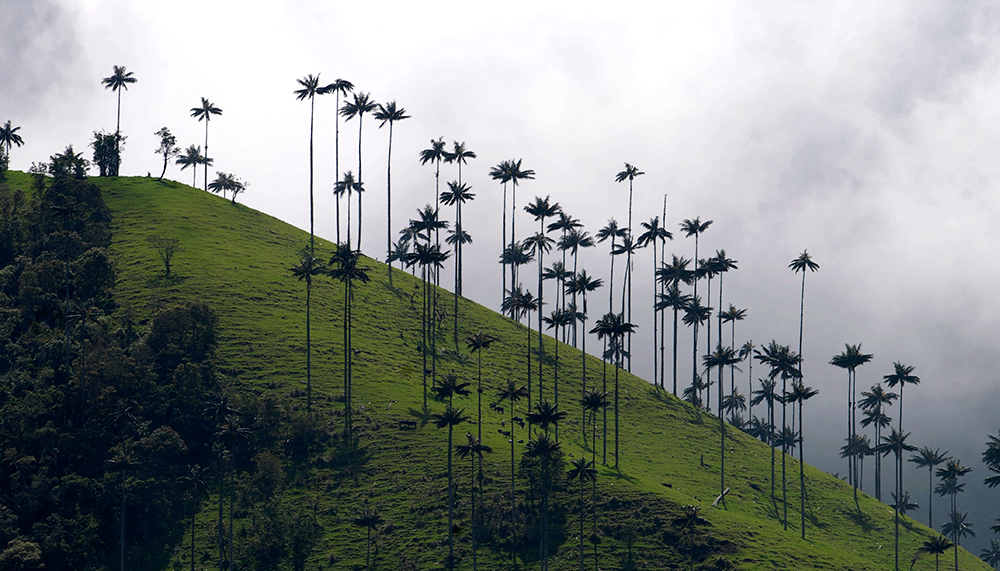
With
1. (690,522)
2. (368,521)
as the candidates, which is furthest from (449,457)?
(690,522)

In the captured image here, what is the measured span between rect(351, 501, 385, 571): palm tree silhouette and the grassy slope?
109cm

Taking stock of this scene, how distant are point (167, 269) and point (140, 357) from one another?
28366mm

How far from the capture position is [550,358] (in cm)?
15562

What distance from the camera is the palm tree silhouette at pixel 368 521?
91375 millimetres

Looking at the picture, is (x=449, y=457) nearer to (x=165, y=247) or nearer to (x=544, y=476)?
(x=544, y=476)

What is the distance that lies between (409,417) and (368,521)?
89.8 ft

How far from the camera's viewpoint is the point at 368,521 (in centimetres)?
9094

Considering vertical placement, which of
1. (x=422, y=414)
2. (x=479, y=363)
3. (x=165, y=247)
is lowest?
(x=422, y=414)

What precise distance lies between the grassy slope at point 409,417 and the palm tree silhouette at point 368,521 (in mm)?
1090

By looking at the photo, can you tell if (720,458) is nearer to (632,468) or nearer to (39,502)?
(632,468)

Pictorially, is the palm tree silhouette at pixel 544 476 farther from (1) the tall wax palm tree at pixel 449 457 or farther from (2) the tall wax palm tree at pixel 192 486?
Result: (2) the tall wax palm tree at pixel 192 486

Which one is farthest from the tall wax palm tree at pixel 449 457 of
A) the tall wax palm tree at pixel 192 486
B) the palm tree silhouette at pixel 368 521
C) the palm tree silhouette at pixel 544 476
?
the tall wax palm tree at pixel 192 486

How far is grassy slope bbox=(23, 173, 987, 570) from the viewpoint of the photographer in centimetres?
9800

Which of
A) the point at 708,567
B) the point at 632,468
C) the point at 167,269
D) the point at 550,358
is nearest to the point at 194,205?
the point at 167,269
